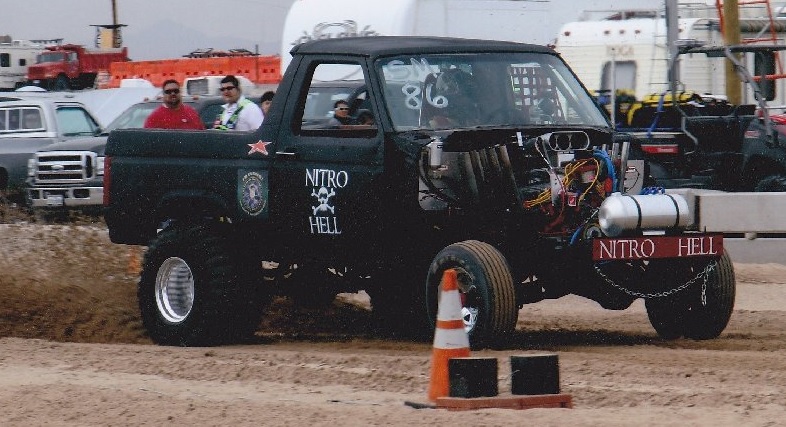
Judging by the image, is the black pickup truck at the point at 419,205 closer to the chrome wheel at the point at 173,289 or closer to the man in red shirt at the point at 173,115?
the chrome wheel at the point at 173,289

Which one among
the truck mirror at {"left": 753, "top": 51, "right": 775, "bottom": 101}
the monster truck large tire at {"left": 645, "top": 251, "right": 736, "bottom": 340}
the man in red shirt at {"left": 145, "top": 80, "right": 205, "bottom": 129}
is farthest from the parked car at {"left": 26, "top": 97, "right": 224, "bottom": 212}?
the monster truck large tire at {"left": 645, "top": 251, "right": 736, "bottom": 340}

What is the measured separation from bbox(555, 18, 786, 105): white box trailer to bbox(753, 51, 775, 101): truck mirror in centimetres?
24

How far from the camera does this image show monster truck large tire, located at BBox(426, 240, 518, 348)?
844 cm

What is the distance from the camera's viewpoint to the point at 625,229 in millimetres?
8602

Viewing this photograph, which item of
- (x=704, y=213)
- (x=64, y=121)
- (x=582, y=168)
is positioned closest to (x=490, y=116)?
(x=582, y=168)

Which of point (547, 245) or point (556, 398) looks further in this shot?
point (547, 245)

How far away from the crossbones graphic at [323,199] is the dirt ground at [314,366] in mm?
853

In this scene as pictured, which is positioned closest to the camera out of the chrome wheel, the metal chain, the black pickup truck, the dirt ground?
the dirt ground

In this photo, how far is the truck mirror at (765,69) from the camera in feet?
61.8

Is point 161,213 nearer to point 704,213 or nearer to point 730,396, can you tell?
point 704,213

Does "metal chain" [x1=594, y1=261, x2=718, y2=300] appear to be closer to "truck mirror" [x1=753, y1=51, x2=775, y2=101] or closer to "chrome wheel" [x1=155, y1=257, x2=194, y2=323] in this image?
"chrome wheel" [x1=155, y1=257, x2=194, y2=323]

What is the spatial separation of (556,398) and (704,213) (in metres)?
2.96

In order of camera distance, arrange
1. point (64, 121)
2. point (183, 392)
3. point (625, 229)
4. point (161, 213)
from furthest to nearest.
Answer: point (64, 121) < point (161, 213) < point (625, 229) < point (183, 392)

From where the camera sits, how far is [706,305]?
31.3ft
